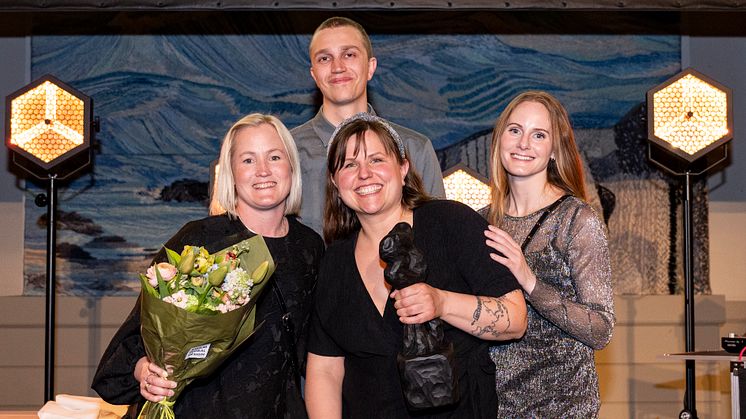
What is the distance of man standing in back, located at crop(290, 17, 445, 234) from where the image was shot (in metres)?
3.42

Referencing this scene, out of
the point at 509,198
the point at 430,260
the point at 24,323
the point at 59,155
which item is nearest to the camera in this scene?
the point at 430,260

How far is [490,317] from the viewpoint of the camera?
2268 mm

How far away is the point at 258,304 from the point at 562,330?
814 mm

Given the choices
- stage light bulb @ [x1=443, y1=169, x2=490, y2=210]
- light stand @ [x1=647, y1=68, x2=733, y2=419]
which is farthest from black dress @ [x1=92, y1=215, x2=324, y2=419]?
light stand @ [x1=647, y1=68, x2=733, y2=419]

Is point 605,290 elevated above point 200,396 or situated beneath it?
elevated above

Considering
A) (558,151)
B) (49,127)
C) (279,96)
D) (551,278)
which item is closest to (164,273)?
(551,278)

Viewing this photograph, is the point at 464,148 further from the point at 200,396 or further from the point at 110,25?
the point at 200,396

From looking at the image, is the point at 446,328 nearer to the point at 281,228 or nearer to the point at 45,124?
the point at 281,228

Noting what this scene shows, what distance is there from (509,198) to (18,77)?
4466 millimetres

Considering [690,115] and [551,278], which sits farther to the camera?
[690,115]

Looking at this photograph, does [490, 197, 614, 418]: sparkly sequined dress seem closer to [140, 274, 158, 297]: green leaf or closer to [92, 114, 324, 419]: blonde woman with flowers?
[92, 114, 324, 419]: blonde woman with flowers

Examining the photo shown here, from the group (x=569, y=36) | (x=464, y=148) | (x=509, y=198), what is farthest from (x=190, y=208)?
(x=509, y=198)

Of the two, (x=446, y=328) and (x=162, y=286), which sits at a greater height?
(x=162, y=286)

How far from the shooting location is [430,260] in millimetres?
2373
